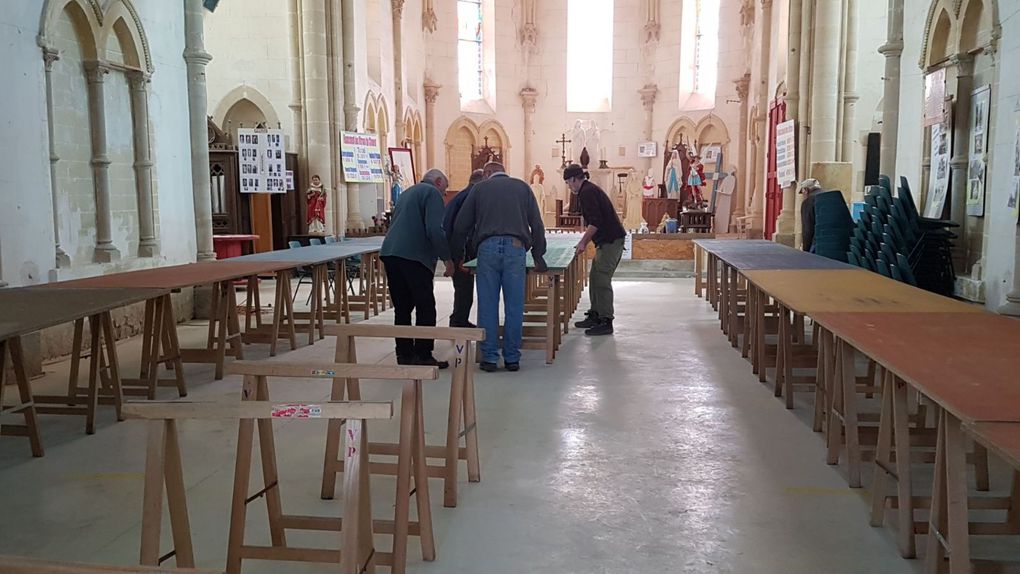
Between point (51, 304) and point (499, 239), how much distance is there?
297cm

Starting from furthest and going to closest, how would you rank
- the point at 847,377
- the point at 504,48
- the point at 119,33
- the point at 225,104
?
the point at 504,48
the point at 225,104
the point at 119,33
the point at 847,377

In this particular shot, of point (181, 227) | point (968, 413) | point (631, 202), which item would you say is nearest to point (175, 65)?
point (181, 227)

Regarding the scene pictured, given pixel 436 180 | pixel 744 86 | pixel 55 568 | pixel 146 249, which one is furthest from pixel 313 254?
pixel 744 86

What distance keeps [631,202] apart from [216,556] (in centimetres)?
1711

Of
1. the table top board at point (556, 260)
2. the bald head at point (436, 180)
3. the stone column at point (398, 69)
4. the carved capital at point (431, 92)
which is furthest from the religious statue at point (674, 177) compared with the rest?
the bald head at point (436, 180)

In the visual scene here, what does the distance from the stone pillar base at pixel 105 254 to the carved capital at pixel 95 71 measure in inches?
62.3

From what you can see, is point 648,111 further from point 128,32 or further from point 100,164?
point 100,164

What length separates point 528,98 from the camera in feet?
74.9

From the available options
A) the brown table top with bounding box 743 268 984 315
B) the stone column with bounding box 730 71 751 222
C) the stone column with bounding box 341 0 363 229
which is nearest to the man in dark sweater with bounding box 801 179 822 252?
the brown table top with bounding box 743 268 984 315

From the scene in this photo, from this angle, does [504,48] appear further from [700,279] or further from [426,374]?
[426,374]

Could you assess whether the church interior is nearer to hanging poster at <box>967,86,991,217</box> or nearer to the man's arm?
hanging poster at <box>967,86,991,217</box>

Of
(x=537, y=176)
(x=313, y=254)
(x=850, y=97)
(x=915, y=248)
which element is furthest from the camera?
(x=537, y=176)

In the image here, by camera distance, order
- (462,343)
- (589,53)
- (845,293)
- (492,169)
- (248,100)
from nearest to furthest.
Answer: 1. (462,343)
2. (845,293)
3. (492,169)
4. (248,100)
5. (589,53)

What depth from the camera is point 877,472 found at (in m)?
3.25
